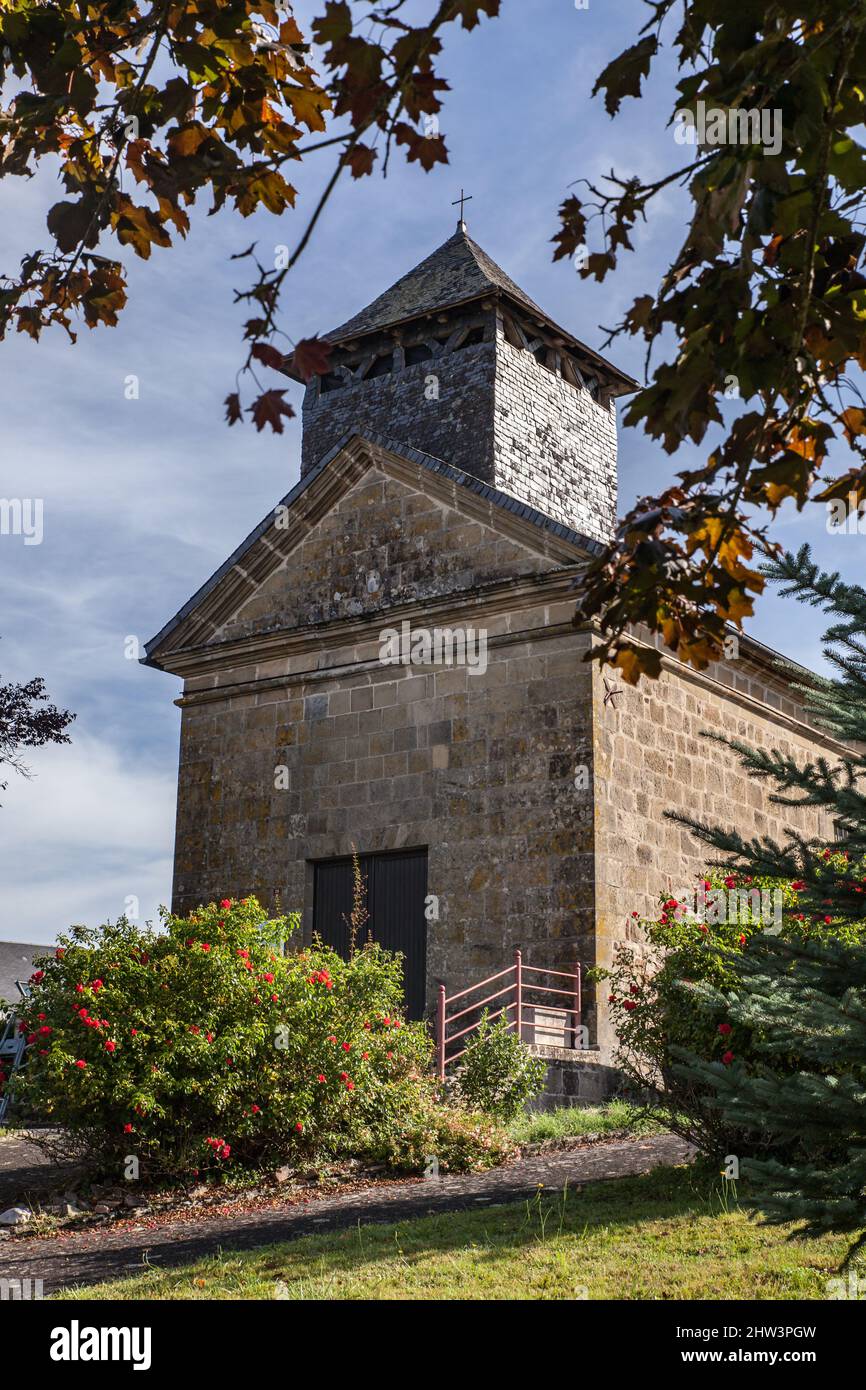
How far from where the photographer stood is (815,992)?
192 inches

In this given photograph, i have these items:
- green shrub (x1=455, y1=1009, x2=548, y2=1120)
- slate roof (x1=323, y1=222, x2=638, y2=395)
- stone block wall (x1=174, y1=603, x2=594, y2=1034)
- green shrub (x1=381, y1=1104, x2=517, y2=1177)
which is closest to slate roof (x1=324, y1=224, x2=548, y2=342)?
slate roof (x1=323, y1=222, x2=638, y2=395)

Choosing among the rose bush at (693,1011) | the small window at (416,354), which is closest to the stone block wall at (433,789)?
the rose bush at (693,1011)

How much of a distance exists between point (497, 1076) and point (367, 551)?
24.4 feet

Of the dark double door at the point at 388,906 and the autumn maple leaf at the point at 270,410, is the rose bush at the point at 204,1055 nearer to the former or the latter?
the dark double door at the point at 388,906

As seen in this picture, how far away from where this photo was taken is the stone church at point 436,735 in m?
14.9

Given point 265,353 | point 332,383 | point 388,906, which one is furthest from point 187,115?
point 332,383

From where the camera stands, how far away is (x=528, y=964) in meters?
14.6

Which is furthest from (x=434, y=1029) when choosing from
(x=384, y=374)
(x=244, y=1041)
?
(x=384, y=374)

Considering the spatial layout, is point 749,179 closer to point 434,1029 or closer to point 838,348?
point 838,348

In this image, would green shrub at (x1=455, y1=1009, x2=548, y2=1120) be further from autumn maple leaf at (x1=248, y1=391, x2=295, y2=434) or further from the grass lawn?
autumn maple leaf at (x1=248, y1=391, x2=295, y2=434)

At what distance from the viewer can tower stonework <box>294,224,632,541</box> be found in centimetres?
2259

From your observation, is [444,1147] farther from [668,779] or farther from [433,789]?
[668,779]

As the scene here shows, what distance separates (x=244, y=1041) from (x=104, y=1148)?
129 centimetres

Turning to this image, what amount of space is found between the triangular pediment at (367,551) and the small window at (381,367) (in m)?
7.13
